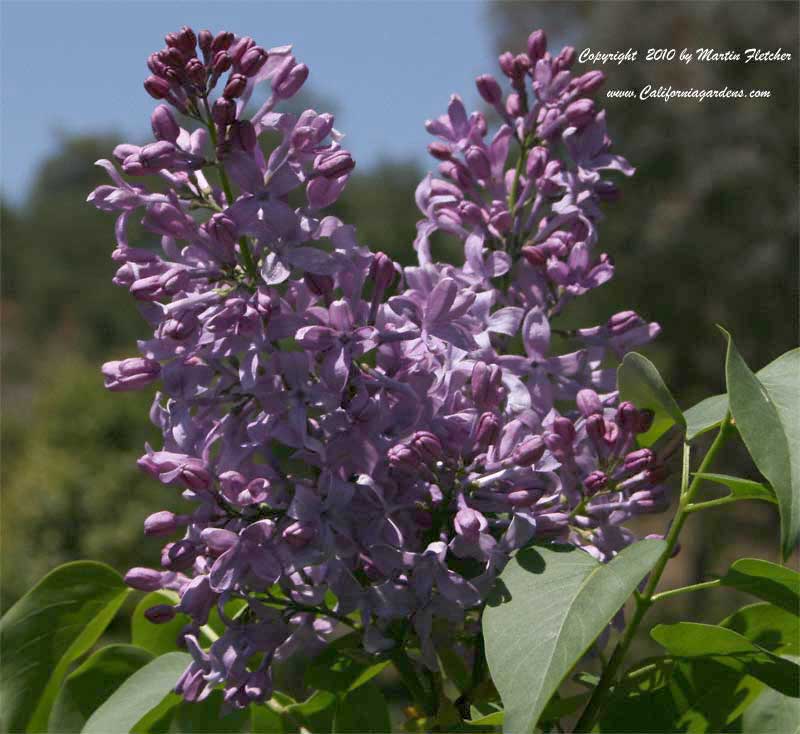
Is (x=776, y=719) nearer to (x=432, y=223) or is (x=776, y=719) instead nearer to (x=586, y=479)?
(x=586, y=479)

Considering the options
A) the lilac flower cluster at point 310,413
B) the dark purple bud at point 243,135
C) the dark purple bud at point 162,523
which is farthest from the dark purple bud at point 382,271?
the dark purple bud at point 162,523

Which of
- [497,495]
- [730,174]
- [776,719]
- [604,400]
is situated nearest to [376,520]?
[497,495]

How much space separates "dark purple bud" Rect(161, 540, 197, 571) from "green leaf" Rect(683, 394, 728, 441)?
338 millimetres

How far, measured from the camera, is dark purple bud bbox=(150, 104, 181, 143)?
661 mm

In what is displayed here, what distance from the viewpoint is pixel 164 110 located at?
0.66 metres

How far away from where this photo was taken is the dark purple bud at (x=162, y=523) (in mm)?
674

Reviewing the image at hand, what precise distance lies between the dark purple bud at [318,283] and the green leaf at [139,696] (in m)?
0.28

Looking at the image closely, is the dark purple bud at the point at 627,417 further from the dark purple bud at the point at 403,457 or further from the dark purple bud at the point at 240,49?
the dark purple bud at the point at 240,49

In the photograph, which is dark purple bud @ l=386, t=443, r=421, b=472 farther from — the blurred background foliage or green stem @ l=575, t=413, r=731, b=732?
the blurred background foliage

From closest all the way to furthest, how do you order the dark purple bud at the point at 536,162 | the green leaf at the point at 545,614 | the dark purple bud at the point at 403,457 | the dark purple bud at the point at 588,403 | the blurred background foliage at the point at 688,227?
the green leaf at the point at 545,614, the dark purple bud at the point at 403,457, the dark purple bud at the point at 588,403, the dark purple bud at the point at 536,162, the blurred background foliage at the point at 688,227

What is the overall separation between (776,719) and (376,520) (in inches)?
12.2

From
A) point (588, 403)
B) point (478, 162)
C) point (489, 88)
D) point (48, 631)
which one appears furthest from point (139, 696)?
point (489, 88)

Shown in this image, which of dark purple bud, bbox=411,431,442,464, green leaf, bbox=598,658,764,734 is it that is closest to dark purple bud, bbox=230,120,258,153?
dark purple bud, bbox=411,431,442,464

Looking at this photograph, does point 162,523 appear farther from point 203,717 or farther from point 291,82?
point 291,82
